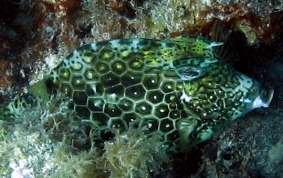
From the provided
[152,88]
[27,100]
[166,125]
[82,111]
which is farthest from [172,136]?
[27,100]

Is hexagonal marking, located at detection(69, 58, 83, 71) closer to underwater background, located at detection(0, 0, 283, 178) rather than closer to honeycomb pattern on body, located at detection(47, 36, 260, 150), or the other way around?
honeycomb pattern on body, located at detection(47, 36, 260, 150)

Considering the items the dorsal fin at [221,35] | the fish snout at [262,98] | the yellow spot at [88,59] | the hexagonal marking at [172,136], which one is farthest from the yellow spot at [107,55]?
the fish snout at [262,98]

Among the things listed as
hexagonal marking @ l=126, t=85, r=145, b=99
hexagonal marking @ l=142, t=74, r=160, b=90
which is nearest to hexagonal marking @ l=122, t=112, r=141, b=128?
hexagonal marking @ l=126, t=85, r=145, b=99

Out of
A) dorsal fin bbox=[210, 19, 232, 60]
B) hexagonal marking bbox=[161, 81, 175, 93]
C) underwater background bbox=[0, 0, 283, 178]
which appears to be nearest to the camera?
underwater background bbox=[0, 0, 283, 178]

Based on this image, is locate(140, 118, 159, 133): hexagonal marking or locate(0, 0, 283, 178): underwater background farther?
locate(140, 118, 159, 133): hexagonal marking

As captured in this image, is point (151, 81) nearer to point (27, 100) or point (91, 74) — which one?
point (91, 74)
